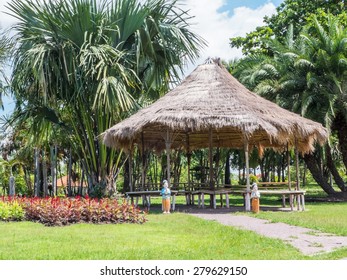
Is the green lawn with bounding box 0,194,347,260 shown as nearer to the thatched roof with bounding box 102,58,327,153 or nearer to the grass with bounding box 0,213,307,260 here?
the grass with bounding box 0,213,307,260

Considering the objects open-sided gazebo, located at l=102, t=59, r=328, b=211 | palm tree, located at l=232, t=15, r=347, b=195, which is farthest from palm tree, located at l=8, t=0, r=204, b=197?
palm tree, located at l=232, t=15, r=347, b=195

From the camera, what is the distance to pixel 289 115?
61.7ft

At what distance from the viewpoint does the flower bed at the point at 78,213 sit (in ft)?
40.9

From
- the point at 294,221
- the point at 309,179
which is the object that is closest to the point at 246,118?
the point at 294,221

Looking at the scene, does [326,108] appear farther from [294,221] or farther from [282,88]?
[294,221]

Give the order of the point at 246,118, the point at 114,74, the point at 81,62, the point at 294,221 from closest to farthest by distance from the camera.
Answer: the point at 294,221
the point at 246,118
the point at 81,62
the point at 114,74

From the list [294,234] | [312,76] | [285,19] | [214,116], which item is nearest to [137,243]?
[294,234]

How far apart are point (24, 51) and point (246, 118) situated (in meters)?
8.76

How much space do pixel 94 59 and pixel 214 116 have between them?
4.95m

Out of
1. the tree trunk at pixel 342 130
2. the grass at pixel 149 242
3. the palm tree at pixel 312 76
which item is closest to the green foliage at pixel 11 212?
the grass at pixel 149 242

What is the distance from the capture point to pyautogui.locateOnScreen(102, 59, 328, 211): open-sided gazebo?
1670 centimetres

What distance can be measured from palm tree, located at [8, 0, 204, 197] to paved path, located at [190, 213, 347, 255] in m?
6.46

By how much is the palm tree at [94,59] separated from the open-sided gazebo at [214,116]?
1.07 m

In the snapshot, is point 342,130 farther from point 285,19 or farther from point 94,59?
point 94,59
